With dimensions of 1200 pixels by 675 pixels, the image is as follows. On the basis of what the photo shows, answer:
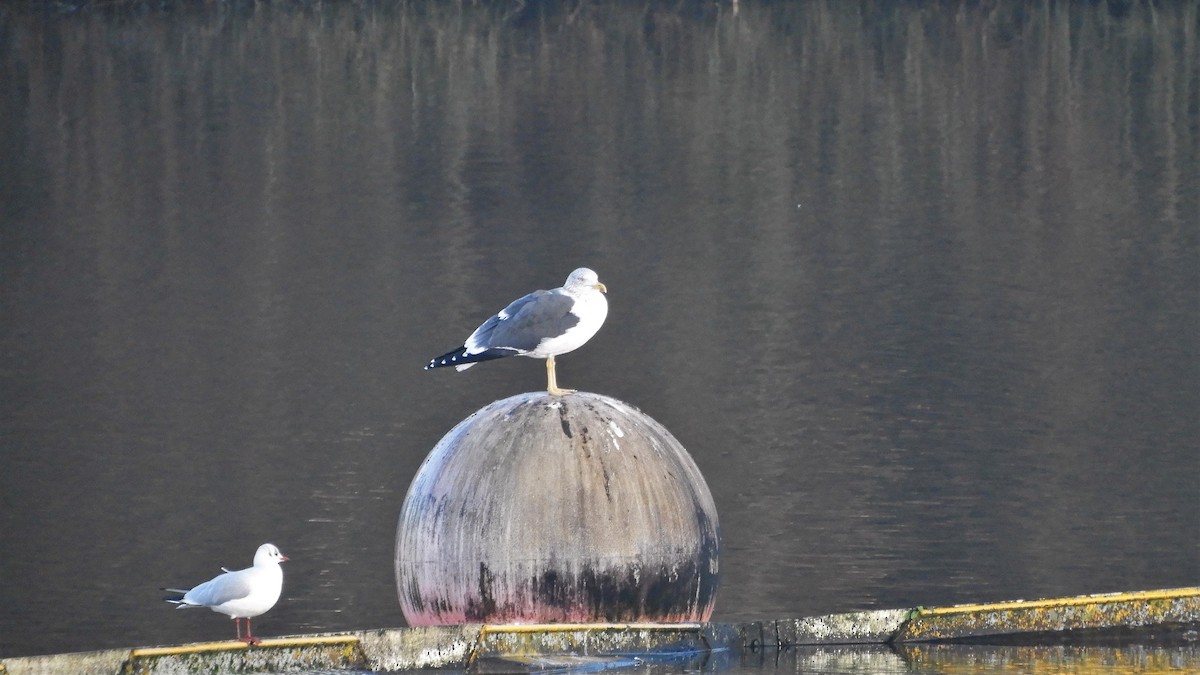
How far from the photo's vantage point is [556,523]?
14.7 meters

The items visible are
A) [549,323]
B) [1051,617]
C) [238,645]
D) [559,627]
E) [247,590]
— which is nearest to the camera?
[238,645]

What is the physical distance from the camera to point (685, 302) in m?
33.6

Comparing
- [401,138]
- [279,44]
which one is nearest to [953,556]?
[401,138]

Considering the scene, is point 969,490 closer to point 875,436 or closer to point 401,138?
point 875,436

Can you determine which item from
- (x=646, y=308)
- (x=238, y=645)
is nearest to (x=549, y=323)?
(x=238, y=645)

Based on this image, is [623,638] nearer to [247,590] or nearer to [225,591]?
[247,590]

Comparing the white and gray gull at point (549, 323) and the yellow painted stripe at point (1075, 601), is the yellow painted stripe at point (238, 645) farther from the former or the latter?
the yellow painted stripe at point (1075, 601)

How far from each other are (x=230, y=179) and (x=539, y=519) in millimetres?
36627

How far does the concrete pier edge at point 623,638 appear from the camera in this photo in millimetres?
14344

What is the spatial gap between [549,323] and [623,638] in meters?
1.97

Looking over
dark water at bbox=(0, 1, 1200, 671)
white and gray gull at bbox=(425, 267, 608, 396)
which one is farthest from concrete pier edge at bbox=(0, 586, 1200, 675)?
dark water at bbox=(0, 1, 1200, 671)

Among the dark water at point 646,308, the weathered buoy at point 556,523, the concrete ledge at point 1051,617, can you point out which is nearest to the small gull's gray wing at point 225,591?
the weathered buoy at point 556,523

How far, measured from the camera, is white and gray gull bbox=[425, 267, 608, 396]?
15344mm

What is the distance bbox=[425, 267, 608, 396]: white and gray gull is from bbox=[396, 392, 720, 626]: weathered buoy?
16.7 inches
